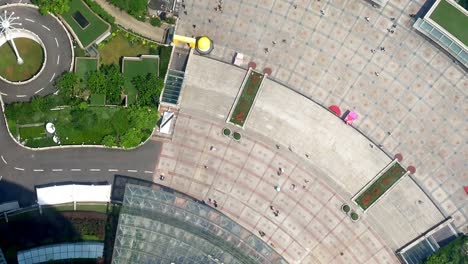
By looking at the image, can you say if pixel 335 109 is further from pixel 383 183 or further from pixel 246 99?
pixel 246 99

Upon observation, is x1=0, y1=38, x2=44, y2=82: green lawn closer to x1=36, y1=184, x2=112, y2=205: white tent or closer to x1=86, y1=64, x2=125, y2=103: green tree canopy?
x1=86, y1=64, x2=125, y2=103: green tree canopy

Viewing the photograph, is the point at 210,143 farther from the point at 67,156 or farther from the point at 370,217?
the point at 370,217

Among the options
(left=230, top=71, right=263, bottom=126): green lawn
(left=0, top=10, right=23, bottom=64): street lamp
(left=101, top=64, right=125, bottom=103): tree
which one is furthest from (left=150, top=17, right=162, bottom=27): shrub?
(left=0, top=10, right=23, bottom=64): street lamp

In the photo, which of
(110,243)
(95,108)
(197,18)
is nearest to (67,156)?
(95,108)

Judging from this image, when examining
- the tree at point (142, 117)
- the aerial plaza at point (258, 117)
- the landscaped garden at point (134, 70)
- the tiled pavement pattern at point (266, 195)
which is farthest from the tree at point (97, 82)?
the tiled pavement pattern at point (266, 195)

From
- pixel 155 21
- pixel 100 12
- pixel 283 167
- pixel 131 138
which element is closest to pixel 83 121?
pixel 131 138

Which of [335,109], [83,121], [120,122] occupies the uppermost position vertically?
[335,109]
